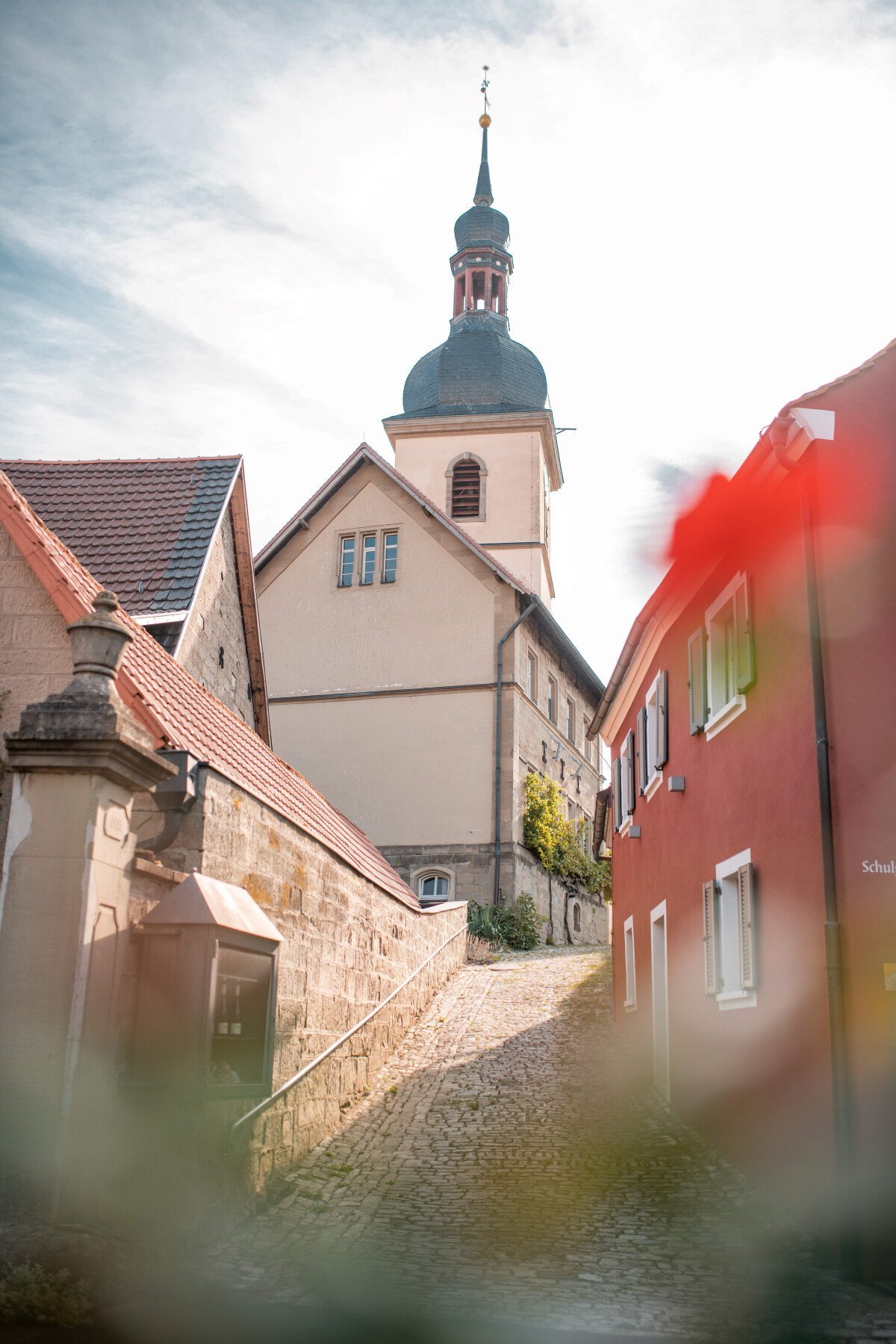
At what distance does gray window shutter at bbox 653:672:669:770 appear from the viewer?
41.4ft

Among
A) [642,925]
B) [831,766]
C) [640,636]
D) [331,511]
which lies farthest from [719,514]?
[331,511]

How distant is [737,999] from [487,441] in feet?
100

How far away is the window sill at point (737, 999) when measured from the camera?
8977 millimetres

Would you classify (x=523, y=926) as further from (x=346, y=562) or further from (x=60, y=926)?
(x=60, y=926)

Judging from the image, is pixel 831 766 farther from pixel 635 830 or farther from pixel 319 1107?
pixel 635 830

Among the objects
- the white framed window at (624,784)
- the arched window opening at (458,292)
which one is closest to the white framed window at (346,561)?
the white framed window at (624,784)

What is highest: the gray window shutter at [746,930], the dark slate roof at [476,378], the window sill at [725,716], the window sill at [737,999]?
the dark slate roof at [476,378]

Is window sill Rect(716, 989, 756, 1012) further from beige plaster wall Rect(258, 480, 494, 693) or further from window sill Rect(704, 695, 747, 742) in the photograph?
beige plaster wall Rect(258, 480, 494, 693)

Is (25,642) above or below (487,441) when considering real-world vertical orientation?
below

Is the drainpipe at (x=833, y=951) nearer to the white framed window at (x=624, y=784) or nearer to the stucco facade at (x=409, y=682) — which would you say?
the white framed window at (x=624, y=784)

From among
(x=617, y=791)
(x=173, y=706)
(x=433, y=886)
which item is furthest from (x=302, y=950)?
(x=433, y=886)

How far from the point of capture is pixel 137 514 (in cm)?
1473

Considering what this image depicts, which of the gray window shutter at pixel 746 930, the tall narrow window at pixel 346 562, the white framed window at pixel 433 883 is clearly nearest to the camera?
the gray window shutter at pixel 746 930

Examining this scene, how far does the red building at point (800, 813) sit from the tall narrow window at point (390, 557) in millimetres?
17129
